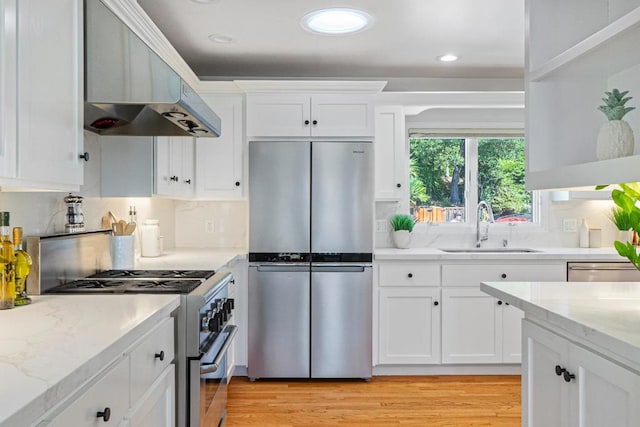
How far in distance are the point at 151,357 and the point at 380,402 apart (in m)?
2.01

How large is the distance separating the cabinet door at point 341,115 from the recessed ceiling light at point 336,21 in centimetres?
60

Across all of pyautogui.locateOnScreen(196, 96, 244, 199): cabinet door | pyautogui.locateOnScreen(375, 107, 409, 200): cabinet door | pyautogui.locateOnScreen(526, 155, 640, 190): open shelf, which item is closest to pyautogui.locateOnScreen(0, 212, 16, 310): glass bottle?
pyautogui.locateOnScreen(526, 155, 640, 190): open shelf

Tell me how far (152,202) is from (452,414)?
7.86 feet

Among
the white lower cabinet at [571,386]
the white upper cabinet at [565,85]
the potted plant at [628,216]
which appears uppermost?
the white upper cabinet at [565,85]

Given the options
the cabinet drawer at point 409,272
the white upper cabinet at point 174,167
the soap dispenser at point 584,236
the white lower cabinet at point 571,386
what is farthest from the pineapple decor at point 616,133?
the soap dispenser at point 584,236

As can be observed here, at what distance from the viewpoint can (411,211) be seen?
444 cm

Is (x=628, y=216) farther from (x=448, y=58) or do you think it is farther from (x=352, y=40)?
(x=448, y=58)

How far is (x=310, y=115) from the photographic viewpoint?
3.71 m

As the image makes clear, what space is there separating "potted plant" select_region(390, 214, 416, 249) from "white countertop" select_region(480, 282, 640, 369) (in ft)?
6.50

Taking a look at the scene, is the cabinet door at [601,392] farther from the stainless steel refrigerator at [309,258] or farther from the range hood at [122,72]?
the stainless steel refrigerator at [309,258]

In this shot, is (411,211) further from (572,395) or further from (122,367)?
(122,367)

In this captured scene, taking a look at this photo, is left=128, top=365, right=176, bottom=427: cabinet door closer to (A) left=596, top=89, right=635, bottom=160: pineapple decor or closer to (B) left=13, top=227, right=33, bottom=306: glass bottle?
(B) left=13, top=227, right=33, bottom=306: glass bottle

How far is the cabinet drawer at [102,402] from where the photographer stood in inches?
41.9

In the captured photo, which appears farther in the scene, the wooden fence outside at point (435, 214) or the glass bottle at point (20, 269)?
the wooden fence outside at point (435, 214)
